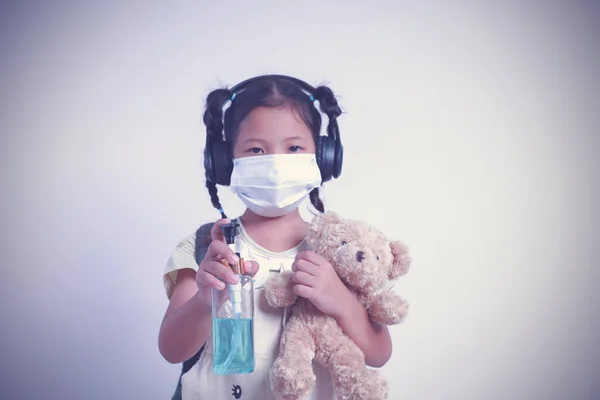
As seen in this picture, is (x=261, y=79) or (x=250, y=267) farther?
(x=261, y=79)

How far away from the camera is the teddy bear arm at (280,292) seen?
0.84m

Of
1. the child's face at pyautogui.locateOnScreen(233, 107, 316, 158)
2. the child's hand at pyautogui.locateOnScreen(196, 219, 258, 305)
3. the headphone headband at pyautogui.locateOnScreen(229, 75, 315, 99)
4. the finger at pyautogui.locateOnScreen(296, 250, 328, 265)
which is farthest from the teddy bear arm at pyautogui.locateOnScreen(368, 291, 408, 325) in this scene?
the headphone headband at pyautogui.locateOnScreen(229, 75, 315, 99)

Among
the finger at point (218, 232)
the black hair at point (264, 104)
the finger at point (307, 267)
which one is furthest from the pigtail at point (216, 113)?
the finger at point (307, 267)

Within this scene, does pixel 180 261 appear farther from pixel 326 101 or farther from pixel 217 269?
pixel 326 101

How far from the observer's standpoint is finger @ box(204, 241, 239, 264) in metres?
0.79

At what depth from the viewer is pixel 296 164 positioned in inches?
38.0

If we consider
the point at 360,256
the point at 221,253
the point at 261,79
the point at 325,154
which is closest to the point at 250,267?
the point at 221,253

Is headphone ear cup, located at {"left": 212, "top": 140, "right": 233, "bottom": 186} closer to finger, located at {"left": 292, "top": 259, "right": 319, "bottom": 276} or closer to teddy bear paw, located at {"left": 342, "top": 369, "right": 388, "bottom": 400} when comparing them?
finger, located at {"left": 292, "top": 259, "right": 319, "bottom": 276}

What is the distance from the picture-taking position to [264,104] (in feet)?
3.22

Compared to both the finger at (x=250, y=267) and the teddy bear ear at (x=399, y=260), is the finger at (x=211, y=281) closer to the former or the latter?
the finger at (x=250, y=267)

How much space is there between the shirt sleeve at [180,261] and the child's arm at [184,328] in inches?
2.0

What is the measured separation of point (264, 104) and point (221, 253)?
12.8 inches

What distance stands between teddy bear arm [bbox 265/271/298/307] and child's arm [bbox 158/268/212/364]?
112 mm

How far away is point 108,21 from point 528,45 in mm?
1288
